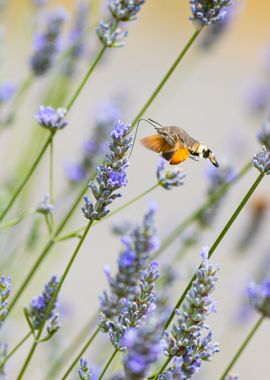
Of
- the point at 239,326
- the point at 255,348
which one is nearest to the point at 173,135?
the point at 239,326

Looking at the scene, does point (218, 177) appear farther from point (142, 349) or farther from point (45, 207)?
point (142, 349)

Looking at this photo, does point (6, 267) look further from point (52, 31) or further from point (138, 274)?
point (138, 274)

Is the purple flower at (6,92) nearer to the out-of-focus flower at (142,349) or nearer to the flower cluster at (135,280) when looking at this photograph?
the flower cluster at (135,280)

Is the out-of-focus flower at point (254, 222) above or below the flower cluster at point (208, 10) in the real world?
above

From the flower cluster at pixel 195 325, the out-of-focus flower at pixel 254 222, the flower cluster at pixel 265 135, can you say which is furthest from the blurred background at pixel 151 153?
the flower cluster at pixel 195 325

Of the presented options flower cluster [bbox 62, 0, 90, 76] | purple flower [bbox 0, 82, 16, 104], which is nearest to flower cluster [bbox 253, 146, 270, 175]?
purple flower [bbox 0, 82, 16, 104]

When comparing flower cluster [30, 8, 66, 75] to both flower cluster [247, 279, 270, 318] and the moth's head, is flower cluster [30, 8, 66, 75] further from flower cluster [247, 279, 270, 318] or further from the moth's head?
flower cluster [247, 279, 270, 318]
